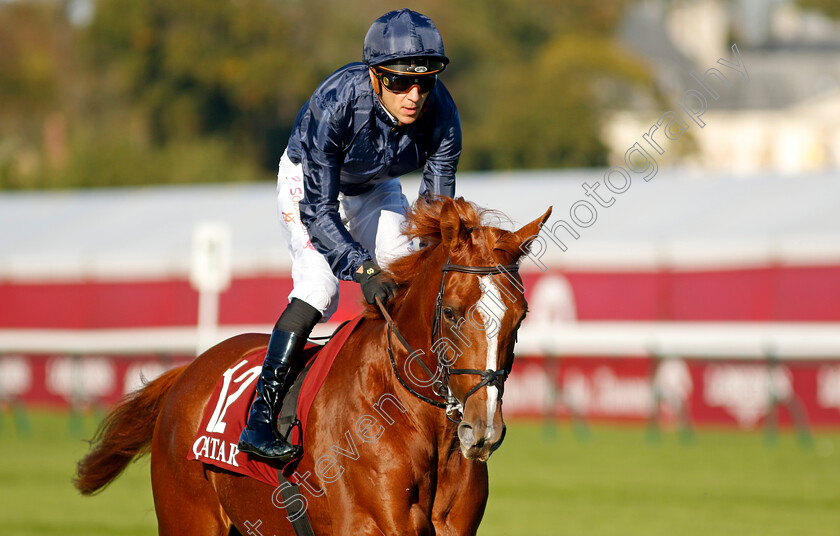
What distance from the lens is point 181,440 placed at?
16.8ft

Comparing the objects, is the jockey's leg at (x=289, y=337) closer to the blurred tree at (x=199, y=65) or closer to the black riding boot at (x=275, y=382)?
the black riding boot at (x=275, y=382)

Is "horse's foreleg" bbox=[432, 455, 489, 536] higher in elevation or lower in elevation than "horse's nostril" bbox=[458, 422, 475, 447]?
lower

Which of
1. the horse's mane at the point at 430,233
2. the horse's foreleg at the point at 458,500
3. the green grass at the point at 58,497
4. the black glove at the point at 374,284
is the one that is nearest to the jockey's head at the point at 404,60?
the horse's mane at the point at 430,233

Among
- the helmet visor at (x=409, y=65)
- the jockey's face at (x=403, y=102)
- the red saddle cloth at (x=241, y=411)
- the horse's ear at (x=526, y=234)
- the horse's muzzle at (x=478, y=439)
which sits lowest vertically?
the red saddle cloth at (x=241, y=411)

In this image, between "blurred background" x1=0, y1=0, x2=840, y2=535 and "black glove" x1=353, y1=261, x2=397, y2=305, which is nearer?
"black glove" x1=353, y1=261, x2=397, y2=305

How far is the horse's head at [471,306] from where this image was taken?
362cm

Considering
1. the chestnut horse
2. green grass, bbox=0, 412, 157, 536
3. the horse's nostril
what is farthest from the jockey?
green grass, bbox=0, 412, 157, 536

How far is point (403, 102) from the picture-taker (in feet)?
14.3

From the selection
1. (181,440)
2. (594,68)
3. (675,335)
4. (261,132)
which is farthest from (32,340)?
(594,68)

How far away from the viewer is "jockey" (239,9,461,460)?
4.28 m

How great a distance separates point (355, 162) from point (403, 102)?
35cm

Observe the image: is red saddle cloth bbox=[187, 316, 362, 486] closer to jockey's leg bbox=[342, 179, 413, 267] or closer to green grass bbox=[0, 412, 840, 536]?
jockey's leg bbox=[342, 179, 413, 267]

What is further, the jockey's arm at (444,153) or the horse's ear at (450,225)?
the jockey's arm at (444,153)

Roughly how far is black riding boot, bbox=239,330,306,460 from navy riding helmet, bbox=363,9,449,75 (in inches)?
42.2
